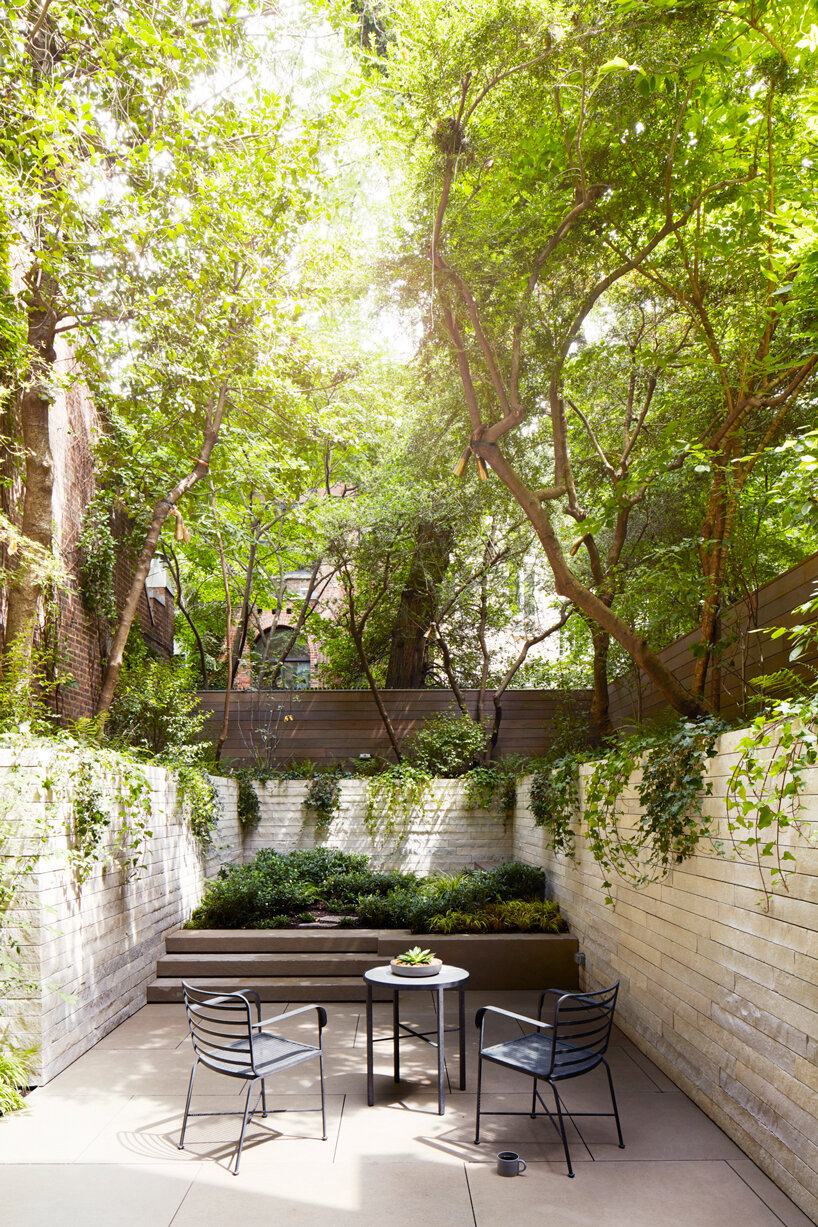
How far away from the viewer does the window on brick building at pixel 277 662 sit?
11.7m

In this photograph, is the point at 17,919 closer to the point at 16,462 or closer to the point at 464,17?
the point at 16,462

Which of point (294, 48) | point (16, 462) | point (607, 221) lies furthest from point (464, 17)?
point (16, 462)

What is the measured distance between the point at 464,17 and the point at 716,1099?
6.50 m

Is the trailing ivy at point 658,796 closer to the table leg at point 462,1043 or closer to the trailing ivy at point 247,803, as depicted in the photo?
the table leg at point 462,1043

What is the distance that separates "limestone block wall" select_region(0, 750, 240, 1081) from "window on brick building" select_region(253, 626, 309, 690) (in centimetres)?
447

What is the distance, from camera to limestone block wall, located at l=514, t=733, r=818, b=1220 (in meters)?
3.03

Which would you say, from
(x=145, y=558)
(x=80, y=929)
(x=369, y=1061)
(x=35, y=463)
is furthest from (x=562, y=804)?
(x=35, y=463)

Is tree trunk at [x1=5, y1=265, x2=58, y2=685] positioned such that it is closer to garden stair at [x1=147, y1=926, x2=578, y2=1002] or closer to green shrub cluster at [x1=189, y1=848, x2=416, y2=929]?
garden stair at [x1=147, y1=926, x2=578, y2=1002]

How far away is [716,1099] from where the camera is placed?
3.89 m

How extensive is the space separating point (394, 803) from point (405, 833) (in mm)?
400

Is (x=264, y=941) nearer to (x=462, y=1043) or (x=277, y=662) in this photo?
(x=462, y=1043)

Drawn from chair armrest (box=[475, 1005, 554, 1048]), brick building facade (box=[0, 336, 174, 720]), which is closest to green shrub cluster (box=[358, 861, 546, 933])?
chair armrest (box=[475, 1005, 554, 1048])

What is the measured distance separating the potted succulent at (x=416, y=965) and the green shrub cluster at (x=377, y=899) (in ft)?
8.83

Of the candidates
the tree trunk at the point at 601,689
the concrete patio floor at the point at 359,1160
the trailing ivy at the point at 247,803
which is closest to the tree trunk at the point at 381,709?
the trailing ivy at the point at 247,803
